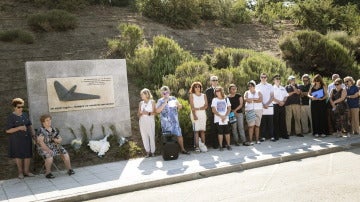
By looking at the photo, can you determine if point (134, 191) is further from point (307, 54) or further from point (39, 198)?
point (307, 54)

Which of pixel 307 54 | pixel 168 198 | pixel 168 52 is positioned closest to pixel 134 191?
pixel 168 198

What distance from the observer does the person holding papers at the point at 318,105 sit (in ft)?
38.5

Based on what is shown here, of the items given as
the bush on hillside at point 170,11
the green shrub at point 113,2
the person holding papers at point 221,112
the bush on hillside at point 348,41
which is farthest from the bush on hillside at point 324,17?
the person holding papers at point 221,112

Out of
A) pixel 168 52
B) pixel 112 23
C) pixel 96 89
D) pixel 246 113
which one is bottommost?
pixel 246 113

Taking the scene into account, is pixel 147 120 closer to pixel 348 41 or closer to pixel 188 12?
pixel 188 12

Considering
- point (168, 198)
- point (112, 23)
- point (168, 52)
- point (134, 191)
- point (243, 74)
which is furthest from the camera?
point (112, 23)

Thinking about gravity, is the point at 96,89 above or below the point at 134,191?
above

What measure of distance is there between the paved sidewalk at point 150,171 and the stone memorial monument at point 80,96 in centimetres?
168

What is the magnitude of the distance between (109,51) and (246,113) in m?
7.32

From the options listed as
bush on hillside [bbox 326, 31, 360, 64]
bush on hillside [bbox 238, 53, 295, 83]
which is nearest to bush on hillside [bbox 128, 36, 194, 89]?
bush on hillside [bbox 238, 53, 295, 83]

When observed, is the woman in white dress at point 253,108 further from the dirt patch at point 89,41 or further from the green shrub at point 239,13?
the green shrub at point 239,13

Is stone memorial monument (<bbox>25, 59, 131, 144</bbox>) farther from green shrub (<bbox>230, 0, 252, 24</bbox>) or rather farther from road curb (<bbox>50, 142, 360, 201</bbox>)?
green shrub (<bbox>230, 0, 252, 24</bbox>)

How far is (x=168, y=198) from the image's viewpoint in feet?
22.7

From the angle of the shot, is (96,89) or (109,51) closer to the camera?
(96,89)
